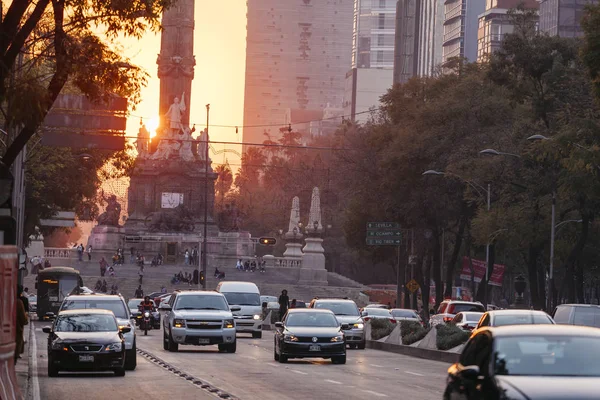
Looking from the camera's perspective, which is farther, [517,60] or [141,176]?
[141,176]

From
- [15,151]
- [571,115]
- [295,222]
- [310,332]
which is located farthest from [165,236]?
[15,151]

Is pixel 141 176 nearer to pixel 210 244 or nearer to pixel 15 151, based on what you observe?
pixel 210 244

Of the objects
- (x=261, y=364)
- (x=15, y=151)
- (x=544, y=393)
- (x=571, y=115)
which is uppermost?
(x=571, y=115)

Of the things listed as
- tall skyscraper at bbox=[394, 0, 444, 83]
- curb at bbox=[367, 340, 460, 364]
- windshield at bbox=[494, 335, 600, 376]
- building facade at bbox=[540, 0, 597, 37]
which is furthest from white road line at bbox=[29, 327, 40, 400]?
tall skyscraper at bbox=[394, 0, 444, 83]

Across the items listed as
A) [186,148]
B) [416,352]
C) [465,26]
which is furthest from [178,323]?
[465,26]

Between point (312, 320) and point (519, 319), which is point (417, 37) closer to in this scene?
point (312, 320)

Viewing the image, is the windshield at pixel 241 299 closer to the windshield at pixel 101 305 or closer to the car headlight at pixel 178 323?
the car headlight at pixel 178 323

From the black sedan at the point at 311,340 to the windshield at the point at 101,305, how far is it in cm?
407

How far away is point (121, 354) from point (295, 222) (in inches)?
3398

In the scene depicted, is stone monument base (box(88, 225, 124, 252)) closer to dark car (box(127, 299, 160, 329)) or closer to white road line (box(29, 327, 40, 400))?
dark car (box(127, 299, 160, 329))

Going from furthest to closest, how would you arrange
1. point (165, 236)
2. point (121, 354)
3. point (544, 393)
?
point (165, 236)
point (121, 354)
point (544, 393)

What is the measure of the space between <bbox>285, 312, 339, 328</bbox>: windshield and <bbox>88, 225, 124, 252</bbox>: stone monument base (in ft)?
239

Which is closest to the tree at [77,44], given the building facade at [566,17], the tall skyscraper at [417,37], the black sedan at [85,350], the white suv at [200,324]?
the black sedan at [85,350]

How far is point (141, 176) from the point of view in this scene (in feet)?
352
